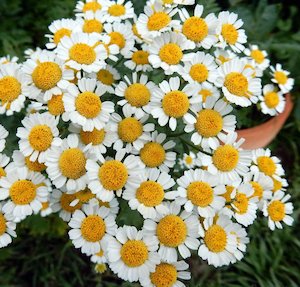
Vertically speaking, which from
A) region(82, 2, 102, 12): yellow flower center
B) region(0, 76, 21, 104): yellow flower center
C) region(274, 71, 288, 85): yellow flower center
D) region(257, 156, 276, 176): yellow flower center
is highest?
region(82, 2, 102, 12): yellow flower center

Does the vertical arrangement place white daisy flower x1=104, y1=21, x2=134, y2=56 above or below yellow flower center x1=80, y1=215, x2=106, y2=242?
above

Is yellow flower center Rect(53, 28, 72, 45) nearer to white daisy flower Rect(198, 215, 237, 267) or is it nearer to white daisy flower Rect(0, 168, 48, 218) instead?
white daisy flower Rect(0, 168, 48, 218)

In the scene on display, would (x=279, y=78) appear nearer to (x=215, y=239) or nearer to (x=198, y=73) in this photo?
(x=198, y=73)

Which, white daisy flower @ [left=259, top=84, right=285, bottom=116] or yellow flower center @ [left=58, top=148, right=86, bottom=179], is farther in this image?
white daisy flower @ [left=259, top=84, right=285, bottom=116]

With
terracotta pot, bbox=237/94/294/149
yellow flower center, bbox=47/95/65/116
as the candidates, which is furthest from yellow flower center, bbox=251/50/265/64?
yellow flower center, bbox=47/95/65/116

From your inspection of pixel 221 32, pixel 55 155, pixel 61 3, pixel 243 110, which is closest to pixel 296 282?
pixel 243 110

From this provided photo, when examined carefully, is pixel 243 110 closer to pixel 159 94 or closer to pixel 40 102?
pixel 159 94
